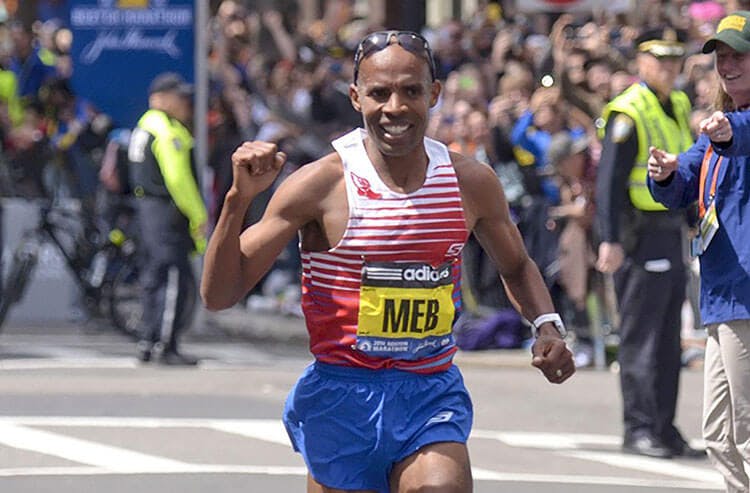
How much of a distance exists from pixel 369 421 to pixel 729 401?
2.06 m

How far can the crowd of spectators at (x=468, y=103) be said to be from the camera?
48.2 ft

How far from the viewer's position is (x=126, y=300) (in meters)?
16.0

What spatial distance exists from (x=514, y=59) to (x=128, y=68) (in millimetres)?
3729

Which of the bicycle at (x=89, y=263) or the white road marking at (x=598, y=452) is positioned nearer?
the white road marking at (x=598, y=452)

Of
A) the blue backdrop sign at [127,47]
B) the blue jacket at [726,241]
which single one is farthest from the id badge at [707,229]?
the blue backdrop sign at [127,47]

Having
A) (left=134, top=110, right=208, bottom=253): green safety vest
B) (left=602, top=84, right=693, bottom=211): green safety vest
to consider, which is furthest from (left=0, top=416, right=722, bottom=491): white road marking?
(left=134, top=110, right=208, bottom=253): green safety vest

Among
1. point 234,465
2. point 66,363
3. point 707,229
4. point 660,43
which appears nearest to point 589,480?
point 234,465

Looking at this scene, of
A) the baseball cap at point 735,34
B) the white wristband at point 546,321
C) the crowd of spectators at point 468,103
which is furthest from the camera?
the crowd of spectators at point 468,103

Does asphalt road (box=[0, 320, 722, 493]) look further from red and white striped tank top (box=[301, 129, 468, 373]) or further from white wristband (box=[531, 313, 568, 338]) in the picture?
red and white striped tank top (box=[301, 129, 468, 373])

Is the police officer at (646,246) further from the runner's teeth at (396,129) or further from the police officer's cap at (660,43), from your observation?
the runner's teeth at (396,129)

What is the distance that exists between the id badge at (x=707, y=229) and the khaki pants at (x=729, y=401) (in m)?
0.29

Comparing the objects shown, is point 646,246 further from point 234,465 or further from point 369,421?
point 369,421

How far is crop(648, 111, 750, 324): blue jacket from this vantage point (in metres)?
7.19

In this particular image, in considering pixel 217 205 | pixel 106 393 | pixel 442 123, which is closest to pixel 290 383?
pixel 106 393
